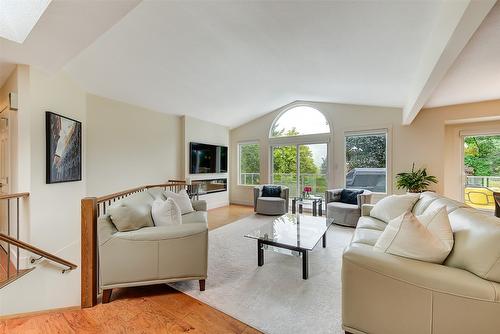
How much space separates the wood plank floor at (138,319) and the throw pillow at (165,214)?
2.15 ft

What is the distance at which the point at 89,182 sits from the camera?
12.3 feet

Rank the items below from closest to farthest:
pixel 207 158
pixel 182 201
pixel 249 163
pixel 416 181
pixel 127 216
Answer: pixel 127 216 → pixel 182 201 → pixel 416 181 → pixel 207 158 → pixel 249 163

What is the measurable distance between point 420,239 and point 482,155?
4653 millimetres

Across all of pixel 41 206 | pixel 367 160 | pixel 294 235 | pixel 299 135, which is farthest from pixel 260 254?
pixel 299 135

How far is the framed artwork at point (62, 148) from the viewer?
2901 millimetres

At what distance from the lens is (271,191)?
5500mm

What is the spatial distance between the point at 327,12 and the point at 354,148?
3736 millimetres

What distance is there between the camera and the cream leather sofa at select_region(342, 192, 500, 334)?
110 cm

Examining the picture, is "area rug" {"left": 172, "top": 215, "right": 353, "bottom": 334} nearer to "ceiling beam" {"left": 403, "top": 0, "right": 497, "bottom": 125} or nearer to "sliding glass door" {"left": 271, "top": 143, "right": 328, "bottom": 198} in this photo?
"ceiling beam" {"left": 403, "top": 0, "right": 497, "bottom": 125}

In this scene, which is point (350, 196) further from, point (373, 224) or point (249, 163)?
point (249, 163)

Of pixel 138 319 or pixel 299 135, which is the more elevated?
pixel 299 135

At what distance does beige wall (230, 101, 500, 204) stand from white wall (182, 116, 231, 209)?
230 cm

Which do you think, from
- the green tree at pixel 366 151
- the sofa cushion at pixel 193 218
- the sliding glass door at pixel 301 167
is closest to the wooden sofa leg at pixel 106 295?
the sofa cushion at pixel 193 218

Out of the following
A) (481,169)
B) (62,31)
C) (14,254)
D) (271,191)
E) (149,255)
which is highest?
(62,31)
